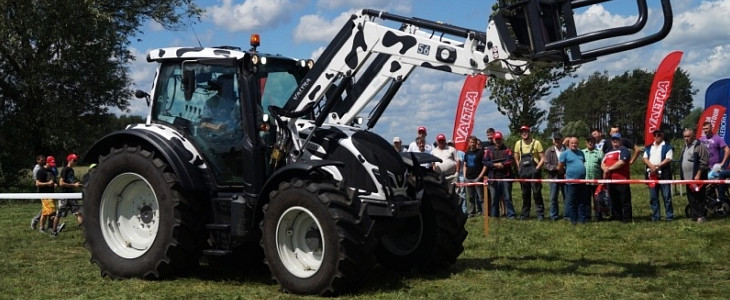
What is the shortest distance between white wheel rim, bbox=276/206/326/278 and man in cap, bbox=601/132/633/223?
8288 millimetres

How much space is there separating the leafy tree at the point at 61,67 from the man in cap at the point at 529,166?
17.5 metres

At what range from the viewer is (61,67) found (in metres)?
29.7

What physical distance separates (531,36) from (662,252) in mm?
4625

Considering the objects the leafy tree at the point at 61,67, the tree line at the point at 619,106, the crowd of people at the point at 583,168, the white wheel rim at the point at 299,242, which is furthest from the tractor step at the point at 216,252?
the tree line at the point at 619,106

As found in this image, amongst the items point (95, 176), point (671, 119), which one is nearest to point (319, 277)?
point (95, 176)

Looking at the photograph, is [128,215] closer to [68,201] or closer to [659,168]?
[68,201]

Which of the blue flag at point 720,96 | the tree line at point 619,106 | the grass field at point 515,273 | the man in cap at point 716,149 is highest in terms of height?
the tree line at point 619,106

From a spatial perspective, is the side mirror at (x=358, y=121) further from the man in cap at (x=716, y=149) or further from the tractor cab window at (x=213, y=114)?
the man in cap at (x=716, y=149)

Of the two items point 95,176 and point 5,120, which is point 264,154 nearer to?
point 95,176

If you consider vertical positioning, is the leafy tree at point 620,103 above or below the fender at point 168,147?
above

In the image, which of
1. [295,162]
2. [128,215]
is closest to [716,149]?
[295,162]

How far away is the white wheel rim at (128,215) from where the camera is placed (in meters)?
8.97

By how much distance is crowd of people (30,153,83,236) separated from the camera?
14.9 m

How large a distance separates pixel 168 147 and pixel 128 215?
1131 millimetres
